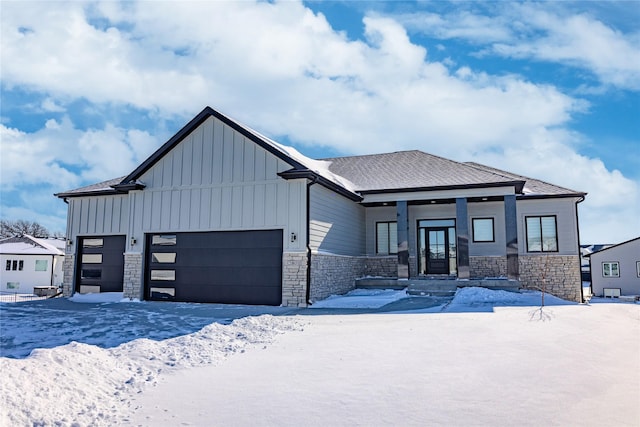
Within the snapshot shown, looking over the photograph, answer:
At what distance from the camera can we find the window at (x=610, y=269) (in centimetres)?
2978

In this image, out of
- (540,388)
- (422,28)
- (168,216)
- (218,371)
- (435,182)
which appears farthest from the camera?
(435,182)

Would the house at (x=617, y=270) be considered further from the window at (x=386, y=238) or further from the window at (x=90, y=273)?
the window at (x=90, y=273)

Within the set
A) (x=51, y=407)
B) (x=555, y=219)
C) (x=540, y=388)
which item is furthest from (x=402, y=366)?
(x=555, y=219)

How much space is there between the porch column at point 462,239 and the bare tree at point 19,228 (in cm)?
5946

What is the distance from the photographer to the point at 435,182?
16.3 metres

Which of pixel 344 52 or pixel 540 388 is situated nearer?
pixel 540 388

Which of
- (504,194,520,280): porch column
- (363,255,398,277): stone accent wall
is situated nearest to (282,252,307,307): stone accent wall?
(363,255,398,277): stone accent wall

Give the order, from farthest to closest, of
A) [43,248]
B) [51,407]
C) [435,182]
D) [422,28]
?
[43,248], [435,182], [422,28], [51,407]

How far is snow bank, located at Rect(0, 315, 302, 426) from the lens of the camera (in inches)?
160

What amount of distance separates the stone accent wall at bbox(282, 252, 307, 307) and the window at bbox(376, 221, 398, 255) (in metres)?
6.29

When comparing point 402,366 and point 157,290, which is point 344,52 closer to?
point 402,366

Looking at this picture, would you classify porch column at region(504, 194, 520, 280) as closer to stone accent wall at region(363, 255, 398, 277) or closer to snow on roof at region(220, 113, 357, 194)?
stone accent wall at region(363, 255, 398, 277)

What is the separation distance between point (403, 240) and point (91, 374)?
12.8m

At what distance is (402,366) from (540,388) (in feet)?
5.42
